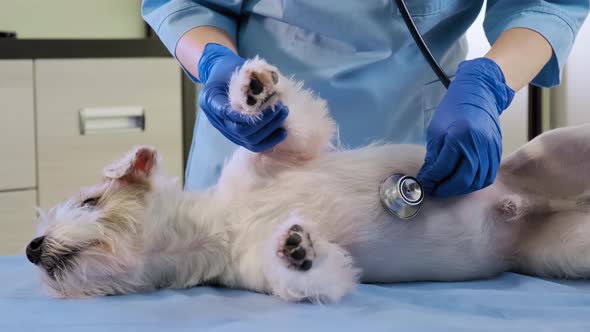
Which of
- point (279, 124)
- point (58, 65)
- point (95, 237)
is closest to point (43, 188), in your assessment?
point (58, 65)

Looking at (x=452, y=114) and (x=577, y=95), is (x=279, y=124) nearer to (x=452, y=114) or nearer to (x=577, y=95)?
(x=452, y=114)

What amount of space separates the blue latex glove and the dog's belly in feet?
0.17

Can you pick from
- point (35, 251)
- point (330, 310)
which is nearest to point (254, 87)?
point (330, 310)

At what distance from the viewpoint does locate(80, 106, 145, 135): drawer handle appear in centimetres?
273

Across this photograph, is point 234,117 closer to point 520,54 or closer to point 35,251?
point 35,251

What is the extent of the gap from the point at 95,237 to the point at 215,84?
1.11ft

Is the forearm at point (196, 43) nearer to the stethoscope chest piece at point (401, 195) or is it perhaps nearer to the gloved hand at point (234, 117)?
the gloved hand at point (234, 117)

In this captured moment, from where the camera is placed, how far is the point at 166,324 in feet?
3.51

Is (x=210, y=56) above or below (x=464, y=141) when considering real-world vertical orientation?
above

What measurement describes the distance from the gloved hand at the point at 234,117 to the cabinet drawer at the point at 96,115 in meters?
1.40

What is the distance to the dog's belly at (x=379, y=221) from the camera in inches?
52.1

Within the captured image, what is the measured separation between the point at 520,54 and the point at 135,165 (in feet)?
2.68

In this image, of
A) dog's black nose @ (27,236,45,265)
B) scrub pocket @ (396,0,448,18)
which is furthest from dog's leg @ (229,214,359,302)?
scrub pocket @ (396,0,448,18)

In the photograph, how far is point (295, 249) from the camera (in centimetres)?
117
